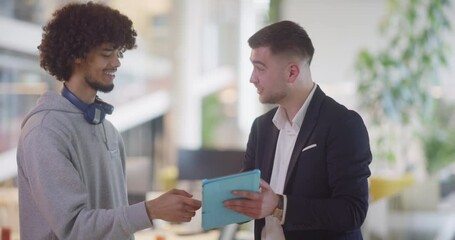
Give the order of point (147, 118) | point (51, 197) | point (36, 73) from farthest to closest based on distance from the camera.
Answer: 1. point (147, 118)
2. point (36, 73)
3. point (51, 197)

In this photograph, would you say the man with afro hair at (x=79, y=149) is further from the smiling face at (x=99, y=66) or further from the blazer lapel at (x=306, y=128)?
the blazer lapel at (x=306, y=128)

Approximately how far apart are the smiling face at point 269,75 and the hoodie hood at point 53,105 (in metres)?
0.50

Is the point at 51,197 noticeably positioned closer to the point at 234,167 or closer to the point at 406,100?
the point at 234,167

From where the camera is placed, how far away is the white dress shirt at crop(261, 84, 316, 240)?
2.04 meters

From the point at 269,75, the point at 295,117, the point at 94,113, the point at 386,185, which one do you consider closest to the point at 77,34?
the point at 94,113

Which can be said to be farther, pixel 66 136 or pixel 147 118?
pixel 147 118

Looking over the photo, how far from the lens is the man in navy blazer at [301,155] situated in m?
1.89

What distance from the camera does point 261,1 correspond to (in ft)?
27.3

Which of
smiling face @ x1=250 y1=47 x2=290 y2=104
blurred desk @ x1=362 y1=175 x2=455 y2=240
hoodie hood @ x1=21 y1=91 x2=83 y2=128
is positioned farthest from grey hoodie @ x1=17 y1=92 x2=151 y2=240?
blurred desk @ x1=362 y1=175 x2=455 y2=240

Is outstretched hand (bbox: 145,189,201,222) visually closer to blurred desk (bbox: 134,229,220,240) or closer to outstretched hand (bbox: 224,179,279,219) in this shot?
outstretched hand (bbox: 224,179,279,219)

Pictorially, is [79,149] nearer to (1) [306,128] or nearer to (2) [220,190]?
(2) [220,190]

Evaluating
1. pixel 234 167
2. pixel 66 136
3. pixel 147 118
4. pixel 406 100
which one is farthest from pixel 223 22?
pixel 66 136

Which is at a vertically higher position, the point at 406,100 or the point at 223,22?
the point at 223,22

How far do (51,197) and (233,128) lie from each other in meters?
8.03
